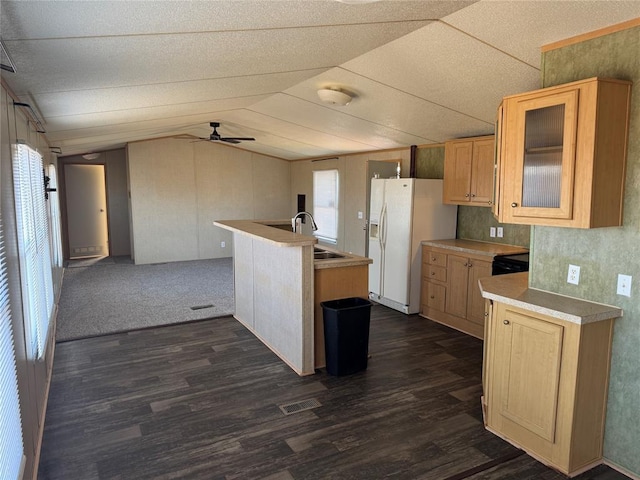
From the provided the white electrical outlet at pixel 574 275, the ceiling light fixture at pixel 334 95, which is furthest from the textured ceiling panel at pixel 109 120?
the white electrical outlet at pixel 574 275

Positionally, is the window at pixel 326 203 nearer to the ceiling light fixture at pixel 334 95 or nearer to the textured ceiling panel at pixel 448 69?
the ceiling light fixture at pixel 334 95

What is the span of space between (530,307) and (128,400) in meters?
2.91

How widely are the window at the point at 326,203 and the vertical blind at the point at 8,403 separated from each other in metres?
6.73

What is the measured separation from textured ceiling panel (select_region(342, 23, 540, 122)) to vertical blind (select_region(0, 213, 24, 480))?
272cm

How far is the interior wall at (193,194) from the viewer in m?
8.77

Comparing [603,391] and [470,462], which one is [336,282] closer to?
[470,462]

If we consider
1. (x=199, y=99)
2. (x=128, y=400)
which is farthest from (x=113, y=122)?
(x=128, y=400)

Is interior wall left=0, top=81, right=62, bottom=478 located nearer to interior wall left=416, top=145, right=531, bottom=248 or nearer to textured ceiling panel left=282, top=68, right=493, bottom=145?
textured ceiling panel left=282, top=68, right=493, bottom=145

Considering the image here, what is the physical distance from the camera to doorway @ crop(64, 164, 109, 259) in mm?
9430

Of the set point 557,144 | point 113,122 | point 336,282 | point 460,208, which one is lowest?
point 336,282

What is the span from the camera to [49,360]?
145 inches

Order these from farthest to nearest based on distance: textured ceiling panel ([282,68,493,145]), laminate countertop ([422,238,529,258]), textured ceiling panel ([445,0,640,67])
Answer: laminate countertop ([422,238,529,258]) → textured ceiling panel ([282,68,493,145]) → textured ceiling panel ([445,0,640,67])

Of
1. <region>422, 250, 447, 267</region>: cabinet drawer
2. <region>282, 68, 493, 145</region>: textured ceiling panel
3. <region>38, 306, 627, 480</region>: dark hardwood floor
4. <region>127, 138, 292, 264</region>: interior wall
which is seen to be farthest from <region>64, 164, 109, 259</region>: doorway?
<region>422, 250, 447, 267</region>: cabinet drawer

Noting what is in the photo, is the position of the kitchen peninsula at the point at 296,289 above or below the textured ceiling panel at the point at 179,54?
below
